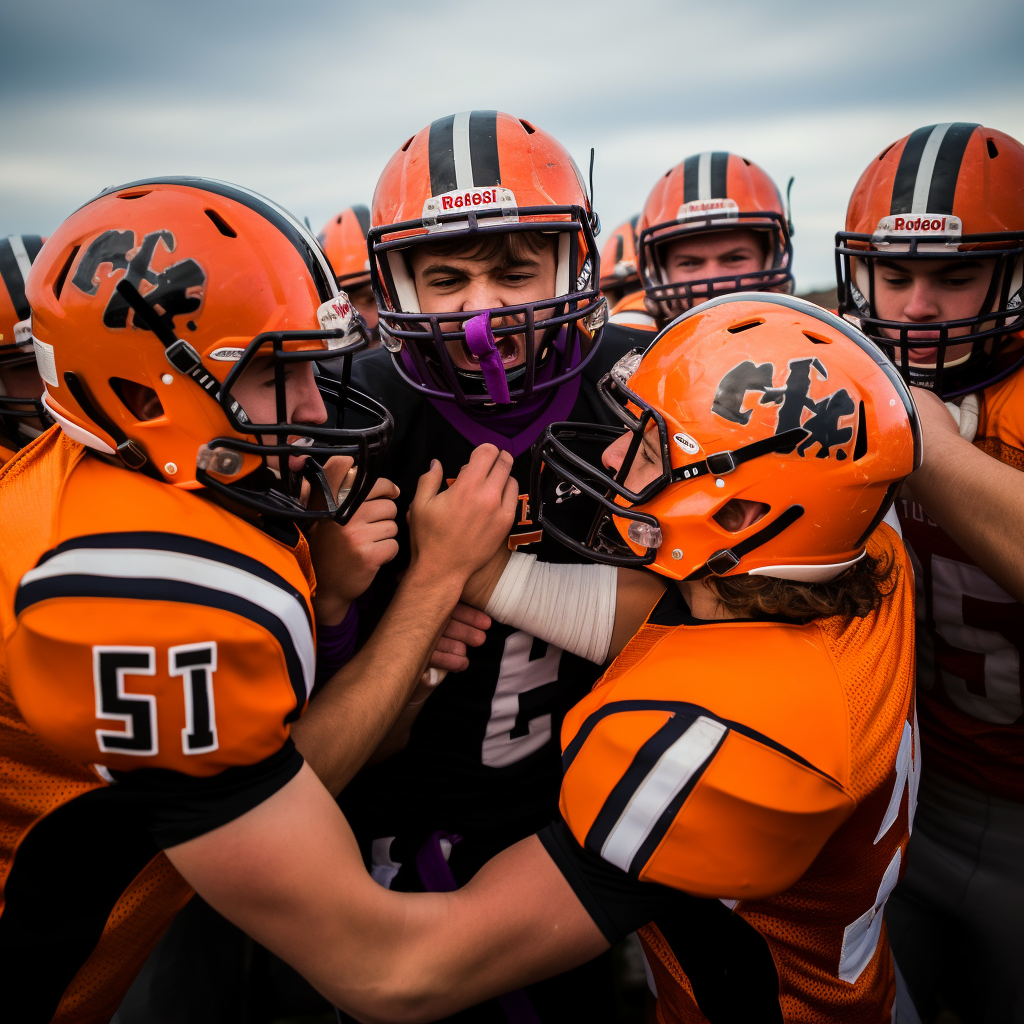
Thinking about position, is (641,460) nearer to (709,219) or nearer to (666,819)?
(666,819)

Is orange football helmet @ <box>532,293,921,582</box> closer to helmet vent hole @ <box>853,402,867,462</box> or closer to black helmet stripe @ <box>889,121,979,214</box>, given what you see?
helmet vent hole @ <box>853,402,867,462</box>

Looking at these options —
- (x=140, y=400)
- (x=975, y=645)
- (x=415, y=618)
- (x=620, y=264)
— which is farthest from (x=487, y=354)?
(x=620, y=264)

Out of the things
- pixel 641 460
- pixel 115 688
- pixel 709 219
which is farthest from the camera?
pixel 709 219

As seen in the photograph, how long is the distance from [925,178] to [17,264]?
3.49 m

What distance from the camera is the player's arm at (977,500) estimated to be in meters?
2.03

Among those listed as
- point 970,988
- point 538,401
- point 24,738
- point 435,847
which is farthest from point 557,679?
point 970,988

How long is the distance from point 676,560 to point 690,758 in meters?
0.55

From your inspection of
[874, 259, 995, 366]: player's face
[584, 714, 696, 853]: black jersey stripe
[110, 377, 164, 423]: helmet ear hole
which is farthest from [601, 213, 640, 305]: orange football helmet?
[584, 714, 696, 853]: black jersey stripe

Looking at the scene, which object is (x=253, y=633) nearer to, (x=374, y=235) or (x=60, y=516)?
(x=60, y=516)

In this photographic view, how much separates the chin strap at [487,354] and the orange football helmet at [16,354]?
1821 mm

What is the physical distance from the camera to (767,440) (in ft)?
5.59

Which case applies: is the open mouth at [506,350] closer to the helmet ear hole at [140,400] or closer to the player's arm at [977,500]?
the helmet ear hole at [140,400]

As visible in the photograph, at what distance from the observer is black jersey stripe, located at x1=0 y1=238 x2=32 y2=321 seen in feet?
9.34

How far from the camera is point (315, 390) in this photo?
1811 mm
